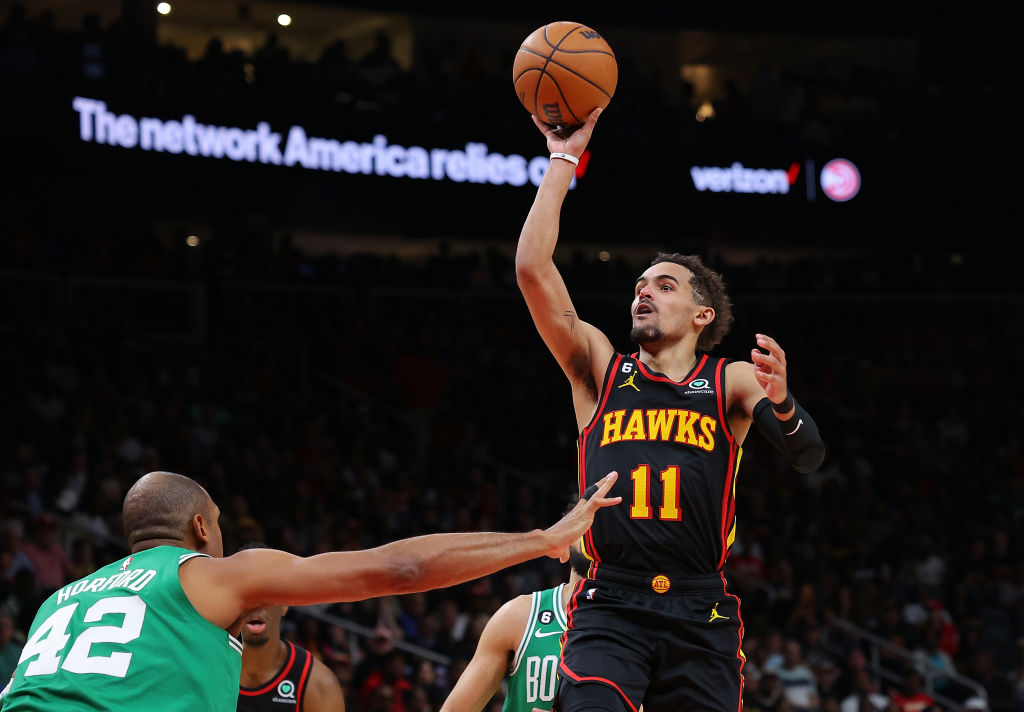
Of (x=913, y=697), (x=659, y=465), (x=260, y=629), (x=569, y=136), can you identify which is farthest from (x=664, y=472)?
(x=913, y=697)

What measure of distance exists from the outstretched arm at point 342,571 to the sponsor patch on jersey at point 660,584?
0.91 meters

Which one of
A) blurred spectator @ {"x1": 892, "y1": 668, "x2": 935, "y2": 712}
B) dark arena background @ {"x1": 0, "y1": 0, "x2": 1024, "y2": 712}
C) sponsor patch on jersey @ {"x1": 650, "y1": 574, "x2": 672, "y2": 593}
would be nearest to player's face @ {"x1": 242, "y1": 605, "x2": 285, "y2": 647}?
sponsor patch on jersey @ {"x1": 650, "y1": 574, "x2": 672, "y2": 593}

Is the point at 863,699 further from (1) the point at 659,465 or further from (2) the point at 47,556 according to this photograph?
(1) the point at 659,465

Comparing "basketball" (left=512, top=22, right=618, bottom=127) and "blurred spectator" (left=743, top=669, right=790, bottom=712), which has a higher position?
"basketball" (left=512, top=22, right=618, bottom=127)

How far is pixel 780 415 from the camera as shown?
4.30 metres

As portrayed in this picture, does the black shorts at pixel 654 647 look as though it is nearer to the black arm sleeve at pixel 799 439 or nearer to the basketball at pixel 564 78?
the black arm sleeve at pixel 799 439

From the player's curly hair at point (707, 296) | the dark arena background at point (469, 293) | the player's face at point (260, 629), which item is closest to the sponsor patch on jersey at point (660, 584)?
the player's curly hair at point (707, 296)

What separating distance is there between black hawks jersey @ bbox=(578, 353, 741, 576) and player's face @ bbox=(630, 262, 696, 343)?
179 mm

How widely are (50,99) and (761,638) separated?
9751 millimetres

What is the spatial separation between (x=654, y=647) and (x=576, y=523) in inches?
31.5

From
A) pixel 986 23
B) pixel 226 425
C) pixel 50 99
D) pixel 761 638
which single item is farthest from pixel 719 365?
pixel 986 23

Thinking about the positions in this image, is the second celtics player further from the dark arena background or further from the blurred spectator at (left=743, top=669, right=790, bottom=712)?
the blurred spectator at (left=743, top=669, right=790, bottom=712)

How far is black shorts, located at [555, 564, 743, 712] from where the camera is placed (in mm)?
4230

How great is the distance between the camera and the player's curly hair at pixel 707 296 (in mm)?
4922
